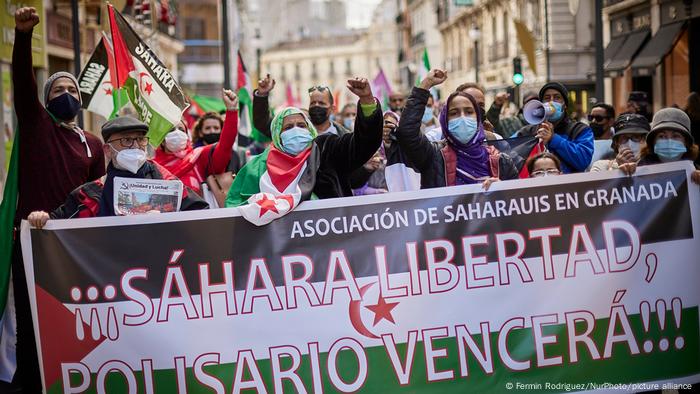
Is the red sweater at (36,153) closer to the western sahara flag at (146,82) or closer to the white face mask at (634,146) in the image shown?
the western sahara flag at (146,82)

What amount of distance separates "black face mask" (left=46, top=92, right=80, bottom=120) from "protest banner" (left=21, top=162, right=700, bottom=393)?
3.62 ft

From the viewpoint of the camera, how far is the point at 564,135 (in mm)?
7535

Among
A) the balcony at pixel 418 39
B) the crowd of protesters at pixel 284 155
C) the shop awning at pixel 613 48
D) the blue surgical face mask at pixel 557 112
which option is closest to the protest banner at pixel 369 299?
the crowd of protesters at pixel 284 155

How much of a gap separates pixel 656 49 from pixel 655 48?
0.13m

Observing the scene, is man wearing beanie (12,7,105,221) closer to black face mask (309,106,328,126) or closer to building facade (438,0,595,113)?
black face mask (309,106,328,126)

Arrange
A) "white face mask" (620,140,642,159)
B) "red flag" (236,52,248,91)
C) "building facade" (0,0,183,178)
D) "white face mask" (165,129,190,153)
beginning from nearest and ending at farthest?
"white face mask" (620,140,642,159) < "white face mask" (165,129,190,153) < "red flag" (236,52,248,91) < "building facade" (0,0,183,178)

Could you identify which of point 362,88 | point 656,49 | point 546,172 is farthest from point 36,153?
point 656,49

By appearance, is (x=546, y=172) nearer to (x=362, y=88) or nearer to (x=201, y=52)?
(x=362, y=88)

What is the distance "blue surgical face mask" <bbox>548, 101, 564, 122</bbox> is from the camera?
754 centimetres

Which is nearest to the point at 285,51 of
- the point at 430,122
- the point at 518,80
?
the point at 518,80

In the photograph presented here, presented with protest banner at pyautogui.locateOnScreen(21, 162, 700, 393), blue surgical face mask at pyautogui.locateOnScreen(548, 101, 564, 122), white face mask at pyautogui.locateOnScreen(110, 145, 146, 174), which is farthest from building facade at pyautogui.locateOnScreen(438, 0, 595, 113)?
white face mask at pyautogui.locateOnScreen(110, 145, 146, 174)

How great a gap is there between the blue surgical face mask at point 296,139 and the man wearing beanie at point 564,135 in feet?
6.37

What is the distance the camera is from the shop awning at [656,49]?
22219 millimetres

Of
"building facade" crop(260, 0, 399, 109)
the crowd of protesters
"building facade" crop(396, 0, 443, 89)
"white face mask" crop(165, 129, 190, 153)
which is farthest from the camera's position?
"building facade" crop(260, 0, 399, 109)
